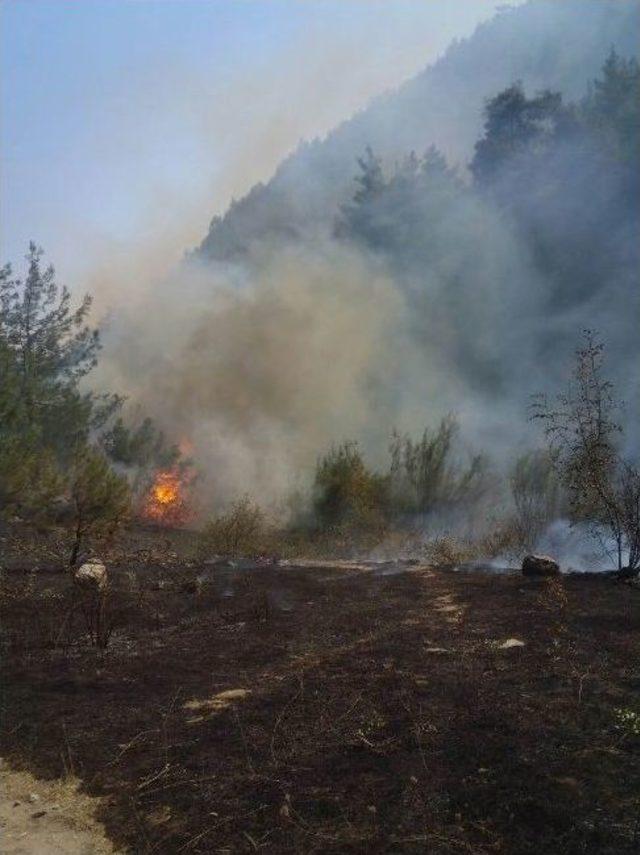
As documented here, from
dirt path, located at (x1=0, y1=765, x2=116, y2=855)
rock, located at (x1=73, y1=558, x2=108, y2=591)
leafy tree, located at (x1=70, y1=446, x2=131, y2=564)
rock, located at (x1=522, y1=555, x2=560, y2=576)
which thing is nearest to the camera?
dirt path, located at (x1=0, y1=765, x2=116, y2=855)

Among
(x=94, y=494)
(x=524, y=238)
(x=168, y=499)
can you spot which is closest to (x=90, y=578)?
(x=94, y=494)

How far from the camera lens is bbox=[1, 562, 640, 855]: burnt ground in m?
3.32

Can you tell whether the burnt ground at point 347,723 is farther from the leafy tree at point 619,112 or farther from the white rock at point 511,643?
the leafy tree at point 619,112

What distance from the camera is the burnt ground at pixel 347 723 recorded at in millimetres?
3318

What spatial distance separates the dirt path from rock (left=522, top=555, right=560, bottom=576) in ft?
26.8

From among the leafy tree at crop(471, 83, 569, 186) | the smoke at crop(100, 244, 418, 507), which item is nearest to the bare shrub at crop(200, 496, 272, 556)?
the smoke at crop(100, 244, 418, 507)

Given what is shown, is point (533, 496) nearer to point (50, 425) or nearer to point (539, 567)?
point (539, 567)

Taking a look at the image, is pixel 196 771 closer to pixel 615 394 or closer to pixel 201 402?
pixel 615 394

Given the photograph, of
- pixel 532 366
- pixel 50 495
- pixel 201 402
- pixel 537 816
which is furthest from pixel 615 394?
pixel 537 816

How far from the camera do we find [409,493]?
80.0 ft

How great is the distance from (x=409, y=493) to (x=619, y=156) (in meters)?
24.8

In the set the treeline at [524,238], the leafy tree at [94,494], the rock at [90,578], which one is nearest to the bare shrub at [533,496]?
the leafy tree at [94,494]

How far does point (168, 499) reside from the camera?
2538 cm

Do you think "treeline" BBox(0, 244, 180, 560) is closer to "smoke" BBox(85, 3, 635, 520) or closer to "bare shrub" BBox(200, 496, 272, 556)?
"bare shrub" BBox(200, 496, 272, 556)
